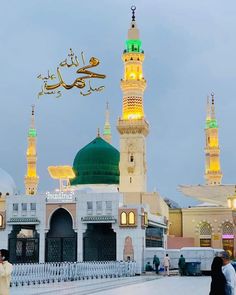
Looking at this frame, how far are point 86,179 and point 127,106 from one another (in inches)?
259

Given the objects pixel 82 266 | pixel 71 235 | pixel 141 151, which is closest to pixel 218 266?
pixel 82 266

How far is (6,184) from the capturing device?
45.1 m

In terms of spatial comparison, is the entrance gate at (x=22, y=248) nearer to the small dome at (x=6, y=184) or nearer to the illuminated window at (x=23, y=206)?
the illuminated window at (x=23, y=206)

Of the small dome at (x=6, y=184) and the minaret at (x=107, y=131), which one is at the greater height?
the minaret at (x=107, y=131)

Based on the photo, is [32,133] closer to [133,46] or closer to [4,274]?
Answer: [133,46]

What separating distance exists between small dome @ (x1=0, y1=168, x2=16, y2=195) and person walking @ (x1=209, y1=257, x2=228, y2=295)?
38.8m

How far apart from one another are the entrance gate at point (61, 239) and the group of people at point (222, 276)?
2495 centimetres

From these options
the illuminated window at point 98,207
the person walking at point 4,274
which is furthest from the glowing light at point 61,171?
the person walking at point 4,274

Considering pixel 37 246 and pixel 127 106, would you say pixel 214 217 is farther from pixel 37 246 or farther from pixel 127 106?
pixel 37 246

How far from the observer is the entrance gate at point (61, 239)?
31.5 m

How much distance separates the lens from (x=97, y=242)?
33406mm

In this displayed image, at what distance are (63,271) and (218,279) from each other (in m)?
14.6

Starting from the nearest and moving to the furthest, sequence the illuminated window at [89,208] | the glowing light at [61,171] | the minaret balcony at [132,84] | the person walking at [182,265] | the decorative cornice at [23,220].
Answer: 1. the person walking at [182,265]
2. the illuminated window at [89,208]
3. the decorative cornice at [23,220]
4. the glowing light at [61,171]
5. the minaret balcony at [132,84]

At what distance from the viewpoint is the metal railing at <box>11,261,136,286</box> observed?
1853 cm
